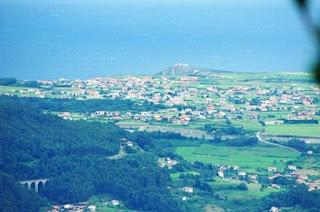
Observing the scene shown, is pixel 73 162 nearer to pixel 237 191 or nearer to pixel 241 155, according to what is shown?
pixel 237 191

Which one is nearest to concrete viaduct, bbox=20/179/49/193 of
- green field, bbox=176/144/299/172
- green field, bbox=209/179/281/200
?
green field, bbox=209/179/281/200

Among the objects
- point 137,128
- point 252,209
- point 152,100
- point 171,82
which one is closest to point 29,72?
point 171,82

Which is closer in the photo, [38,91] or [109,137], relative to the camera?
[109,137]

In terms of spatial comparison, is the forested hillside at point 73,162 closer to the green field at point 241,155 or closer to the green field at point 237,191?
the green field at point 237,191

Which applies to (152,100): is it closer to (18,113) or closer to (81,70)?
(18,113)

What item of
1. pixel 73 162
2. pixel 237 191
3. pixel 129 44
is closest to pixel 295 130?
pixel 237 191

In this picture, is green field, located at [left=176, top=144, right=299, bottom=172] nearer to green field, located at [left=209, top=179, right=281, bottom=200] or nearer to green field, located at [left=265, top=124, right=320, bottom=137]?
green field, located at [left=209, top=179, right=281, bottom=200]
